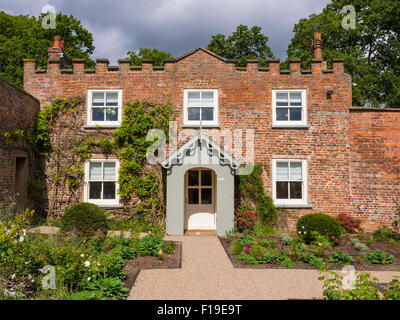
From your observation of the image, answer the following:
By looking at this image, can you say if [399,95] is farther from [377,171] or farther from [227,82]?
[227,82]

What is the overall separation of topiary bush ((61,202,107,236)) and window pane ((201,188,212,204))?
4.07m

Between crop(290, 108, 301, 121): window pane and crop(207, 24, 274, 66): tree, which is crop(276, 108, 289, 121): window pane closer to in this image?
crop(290, 108, 301, 121): window pane

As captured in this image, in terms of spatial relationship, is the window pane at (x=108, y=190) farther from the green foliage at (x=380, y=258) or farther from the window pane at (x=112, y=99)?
the green foliage at (x=380, y=258)

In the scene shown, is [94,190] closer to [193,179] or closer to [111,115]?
[111,115]

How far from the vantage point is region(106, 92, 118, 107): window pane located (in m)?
12.5

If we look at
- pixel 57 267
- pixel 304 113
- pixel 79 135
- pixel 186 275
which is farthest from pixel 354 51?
pixel 57 267

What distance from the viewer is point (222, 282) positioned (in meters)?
6.01

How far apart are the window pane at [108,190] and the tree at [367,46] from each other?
66.7 ft

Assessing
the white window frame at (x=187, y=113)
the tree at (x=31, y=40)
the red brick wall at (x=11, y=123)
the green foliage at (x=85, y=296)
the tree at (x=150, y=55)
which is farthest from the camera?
the tree at (x=150, y=55)

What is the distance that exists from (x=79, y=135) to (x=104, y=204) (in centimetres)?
311

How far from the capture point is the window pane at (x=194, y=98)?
40.9ft

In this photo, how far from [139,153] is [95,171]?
2080mm

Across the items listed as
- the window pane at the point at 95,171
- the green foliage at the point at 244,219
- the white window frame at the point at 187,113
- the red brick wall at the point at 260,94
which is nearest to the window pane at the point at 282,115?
the red brick wall at the point at 260,94

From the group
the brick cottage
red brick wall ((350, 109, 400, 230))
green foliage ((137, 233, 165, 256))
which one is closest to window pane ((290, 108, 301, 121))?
the brick cottage
